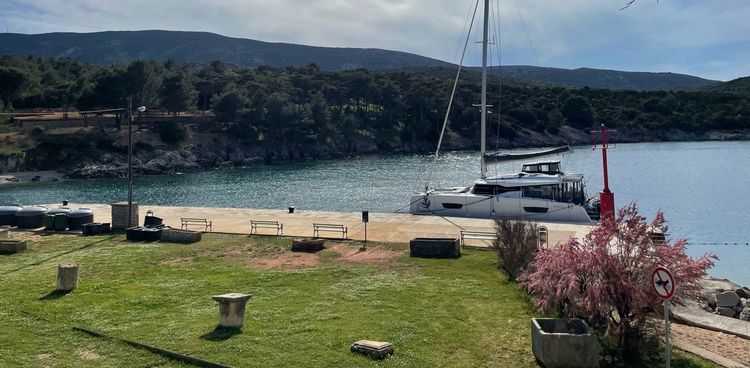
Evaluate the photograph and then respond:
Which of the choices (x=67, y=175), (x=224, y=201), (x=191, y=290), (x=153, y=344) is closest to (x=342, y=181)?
(x=224, y=201)

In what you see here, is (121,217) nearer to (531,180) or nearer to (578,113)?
(531,180)

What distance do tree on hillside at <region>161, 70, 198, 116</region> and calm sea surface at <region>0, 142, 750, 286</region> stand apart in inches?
732

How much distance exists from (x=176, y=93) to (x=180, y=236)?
84.0 metres

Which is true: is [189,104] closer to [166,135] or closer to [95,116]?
[166,135]

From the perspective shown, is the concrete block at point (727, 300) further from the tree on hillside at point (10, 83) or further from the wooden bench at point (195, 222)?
the tree on hillside at point (10, 83)

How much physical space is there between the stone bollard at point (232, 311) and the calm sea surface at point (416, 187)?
68.9 feet

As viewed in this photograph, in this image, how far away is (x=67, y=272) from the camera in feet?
53.8

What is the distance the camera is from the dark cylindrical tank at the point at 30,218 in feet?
90.6

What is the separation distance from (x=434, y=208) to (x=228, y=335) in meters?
22.4

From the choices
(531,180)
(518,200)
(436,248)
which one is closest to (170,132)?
(531,180)

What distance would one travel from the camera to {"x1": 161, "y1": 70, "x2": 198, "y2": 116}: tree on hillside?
3984 inches

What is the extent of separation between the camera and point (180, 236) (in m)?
23.9

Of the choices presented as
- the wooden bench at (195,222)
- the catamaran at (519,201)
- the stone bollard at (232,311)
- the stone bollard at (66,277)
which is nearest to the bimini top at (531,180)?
the catamaran at (519,201)

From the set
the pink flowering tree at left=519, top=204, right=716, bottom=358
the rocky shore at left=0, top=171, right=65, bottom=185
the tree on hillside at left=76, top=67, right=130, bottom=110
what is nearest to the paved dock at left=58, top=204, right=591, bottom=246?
the pink flowering tree at left=519, top=204, right=716, bottom=358
